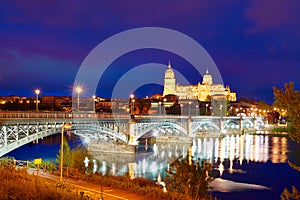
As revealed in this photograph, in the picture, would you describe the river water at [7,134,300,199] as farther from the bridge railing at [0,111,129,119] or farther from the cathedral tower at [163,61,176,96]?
the cathedral tower at [163,61,176,96]

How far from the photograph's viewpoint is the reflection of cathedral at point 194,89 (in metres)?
166

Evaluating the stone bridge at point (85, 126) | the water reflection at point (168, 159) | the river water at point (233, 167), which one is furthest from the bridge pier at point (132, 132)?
the water reflection at point (168, 159)

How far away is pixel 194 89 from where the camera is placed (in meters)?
171

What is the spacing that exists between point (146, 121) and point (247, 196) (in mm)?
24122

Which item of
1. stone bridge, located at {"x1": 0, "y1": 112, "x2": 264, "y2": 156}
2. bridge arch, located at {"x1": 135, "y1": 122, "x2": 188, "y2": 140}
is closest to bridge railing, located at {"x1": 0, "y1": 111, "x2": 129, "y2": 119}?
stone bridge, located at {"x1": 0, "y1": 112, "x2": 264, "y2": 156}

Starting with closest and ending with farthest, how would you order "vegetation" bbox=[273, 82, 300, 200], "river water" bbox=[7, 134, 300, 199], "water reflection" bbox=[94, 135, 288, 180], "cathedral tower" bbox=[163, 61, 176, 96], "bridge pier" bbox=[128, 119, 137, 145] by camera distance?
1. "vegetation" bbox=[273, 82, 300, 200]
2. "river water" bbox=[7, 134, 300, 199]
3. "water reflection" bbox=[94, 135, 288, 180]
4. "bridge pier" bbox=[128, 119, 137, 145]
5. "cathedral tower" bbox=[163, 61, 176, 96]

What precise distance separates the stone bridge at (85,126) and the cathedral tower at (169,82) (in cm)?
10316

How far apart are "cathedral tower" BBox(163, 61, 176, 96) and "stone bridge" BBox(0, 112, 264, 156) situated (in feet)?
338

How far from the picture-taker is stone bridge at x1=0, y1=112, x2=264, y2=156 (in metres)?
24.7

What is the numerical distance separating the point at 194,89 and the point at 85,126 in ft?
461

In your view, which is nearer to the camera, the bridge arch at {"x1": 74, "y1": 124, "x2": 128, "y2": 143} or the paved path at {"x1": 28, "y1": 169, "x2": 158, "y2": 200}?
the paved path at {"x1": 28, "y1": 169, "x2": 158, "y2": 200}

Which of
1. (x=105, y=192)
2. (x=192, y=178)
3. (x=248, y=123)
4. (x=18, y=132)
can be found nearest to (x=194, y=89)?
(x=248, y=123)

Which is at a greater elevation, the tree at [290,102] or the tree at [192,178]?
the tree at [290,102]

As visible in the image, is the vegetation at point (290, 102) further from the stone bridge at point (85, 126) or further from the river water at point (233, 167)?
the stone bridge at point (85, 126)
